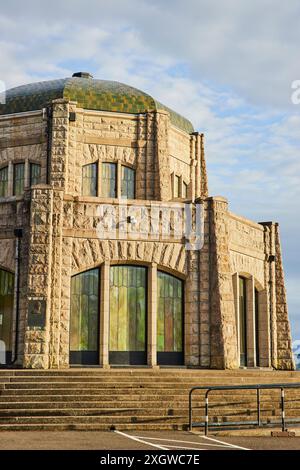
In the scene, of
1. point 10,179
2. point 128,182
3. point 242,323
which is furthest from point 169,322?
point 10,179

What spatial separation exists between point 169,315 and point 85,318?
8.93ft

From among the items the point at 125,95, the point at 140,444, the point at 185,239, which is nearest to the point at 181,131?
the point at 125,95

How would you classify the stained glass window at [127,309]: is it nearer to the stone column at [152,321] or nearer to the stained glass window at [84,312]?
the stone column at [152,321]

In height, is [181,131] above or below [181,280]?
above

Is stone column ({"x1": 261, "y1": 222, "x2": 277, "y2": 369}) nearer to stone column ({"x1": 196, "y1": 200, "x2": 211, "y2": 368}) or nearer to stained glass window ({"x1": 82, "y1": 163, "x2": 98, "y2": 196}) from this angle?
stone column ({"x1": 196, "y1": 200, "x2": 211, "y2": 368})

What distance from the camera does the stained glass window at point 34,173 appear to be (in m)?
28.8

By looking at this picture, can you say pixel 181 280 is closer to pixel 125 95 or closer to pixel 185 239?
pixel 185 239

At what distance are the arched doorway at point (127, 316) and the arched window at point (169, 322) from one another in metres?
0.51

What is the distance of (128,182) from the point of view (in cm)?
2914

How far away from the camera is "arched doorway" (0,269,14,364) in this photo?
23469mm

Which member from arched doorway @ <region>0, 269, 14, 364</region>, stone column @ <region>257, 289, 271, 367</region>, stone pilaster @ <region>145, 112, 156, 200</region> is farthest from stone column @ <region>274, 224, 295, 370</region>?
arched doorway @ <region>0, 269, 14, 364</region>

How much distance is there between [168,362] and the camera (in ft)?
77.9

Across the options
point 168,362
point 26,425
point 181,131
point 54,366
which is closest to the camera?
point 26,425
